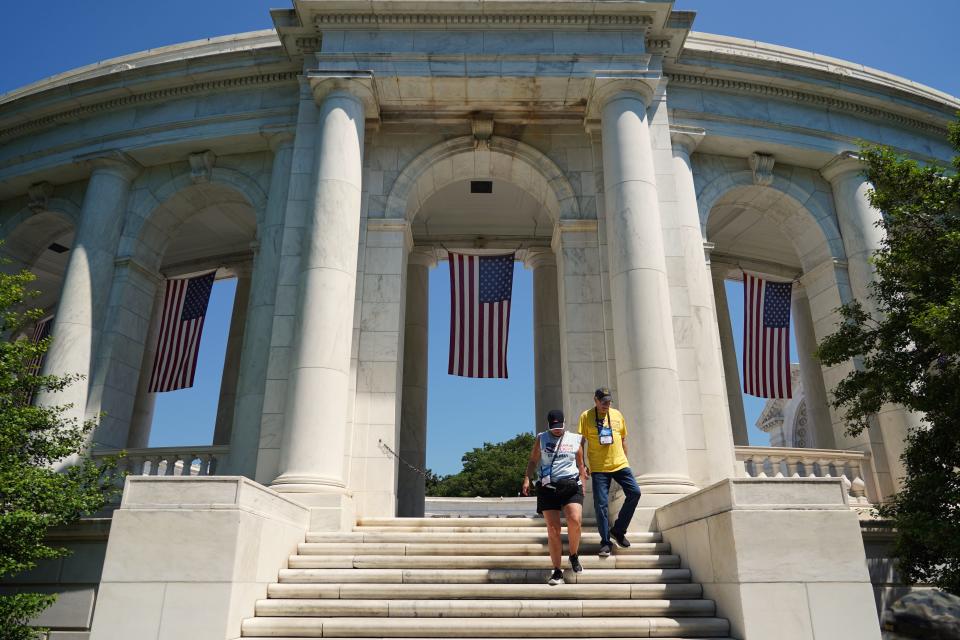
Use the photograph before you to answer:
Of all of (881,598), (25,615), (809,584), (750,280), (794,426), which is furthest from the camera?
(794,426)

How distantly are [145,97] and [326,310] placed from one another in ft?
43.9

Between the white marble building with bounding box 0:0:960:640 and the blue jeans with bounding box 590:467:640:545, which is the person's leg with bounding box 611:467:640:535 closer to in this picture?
the blue jeans with bounding box 590:467:640:545

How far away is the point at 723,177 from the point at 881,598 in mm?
14502

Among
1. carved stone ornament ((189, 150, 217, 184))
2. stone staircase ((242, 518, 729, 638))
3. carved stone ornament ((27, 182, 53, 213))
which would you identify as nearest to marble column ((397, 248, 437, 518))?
carved stone ornament ((189, 150, 217, 184))

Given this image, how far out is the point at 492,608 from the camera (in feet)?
36.9

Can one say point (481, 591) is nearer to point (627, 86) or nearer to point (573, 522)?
point (573, 522)

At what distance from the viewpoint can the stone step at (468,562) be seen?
12734mm

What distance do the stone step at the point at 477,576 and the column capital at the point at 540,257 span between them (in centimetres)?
1917

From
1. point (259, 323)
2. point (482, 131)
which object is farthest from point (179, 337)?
point (482, 131)

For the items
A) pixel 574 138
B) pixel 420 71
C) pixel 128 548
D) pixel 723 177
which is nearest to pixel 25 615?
pixel 128 548

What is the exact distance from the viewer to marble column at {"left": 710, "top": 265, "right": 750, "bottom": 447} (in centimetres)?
2900

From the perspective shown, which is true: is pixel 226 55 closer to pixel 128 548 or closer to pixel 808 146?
pixel 128 548

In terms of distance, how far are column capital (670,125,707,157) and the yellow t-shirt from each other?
1286 centimetres

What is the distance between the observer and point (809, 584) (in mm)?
10305
